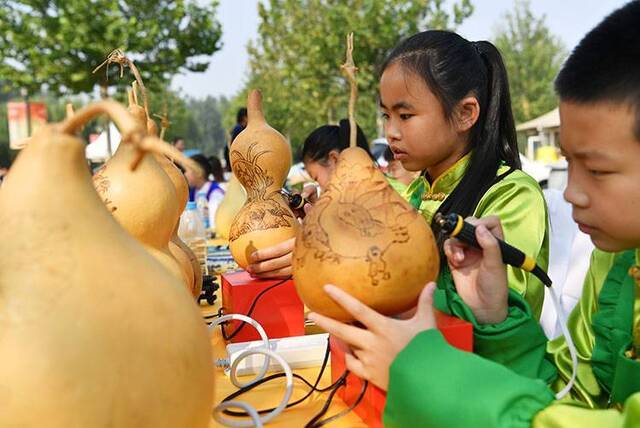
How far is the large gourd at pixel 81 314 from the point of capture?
0.48m

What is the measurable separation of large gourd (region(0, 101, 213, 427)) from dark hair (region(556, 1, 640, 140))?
1.75ft

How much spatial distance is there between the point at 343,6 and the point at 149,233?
381 inches

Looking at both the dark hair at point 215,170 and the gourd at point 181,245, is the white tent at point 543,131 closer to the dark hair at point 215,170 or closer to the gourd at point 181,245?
the dark hair at point 215,170

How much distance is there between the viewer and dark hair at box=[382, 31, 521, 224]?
1.22 metres

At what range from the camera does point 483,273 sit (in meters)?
0.90

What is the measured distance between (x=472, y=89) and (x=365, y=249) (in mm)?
680

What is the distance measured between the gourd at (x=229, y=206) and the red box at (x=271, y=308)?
68.8 inches

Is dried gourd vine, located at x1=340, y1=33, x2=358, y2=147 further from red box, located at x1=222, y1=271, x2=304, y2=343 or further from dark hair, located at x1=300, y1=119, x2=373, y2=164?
dark hair, located at x1=300, y1=119, x2=373, y2=164

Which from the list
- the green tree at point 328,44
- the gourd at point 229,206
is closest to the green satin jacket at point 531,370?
the gourd at point 229,206

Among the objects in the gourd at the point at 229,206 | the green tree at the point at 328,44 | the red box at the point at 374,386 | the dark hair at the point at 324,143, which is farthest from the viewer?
the green tree at the point at 328,44

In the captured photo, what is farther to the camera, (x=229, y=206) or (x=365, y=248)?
(x=229, y=206)

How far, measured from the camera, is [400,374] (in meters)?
0.69

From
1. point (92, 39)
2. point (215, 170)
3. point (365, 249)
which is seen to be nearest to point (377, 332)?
point (365, 249)

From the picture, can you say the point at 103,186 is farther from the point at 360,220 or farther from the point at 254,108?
the point at 254,108
